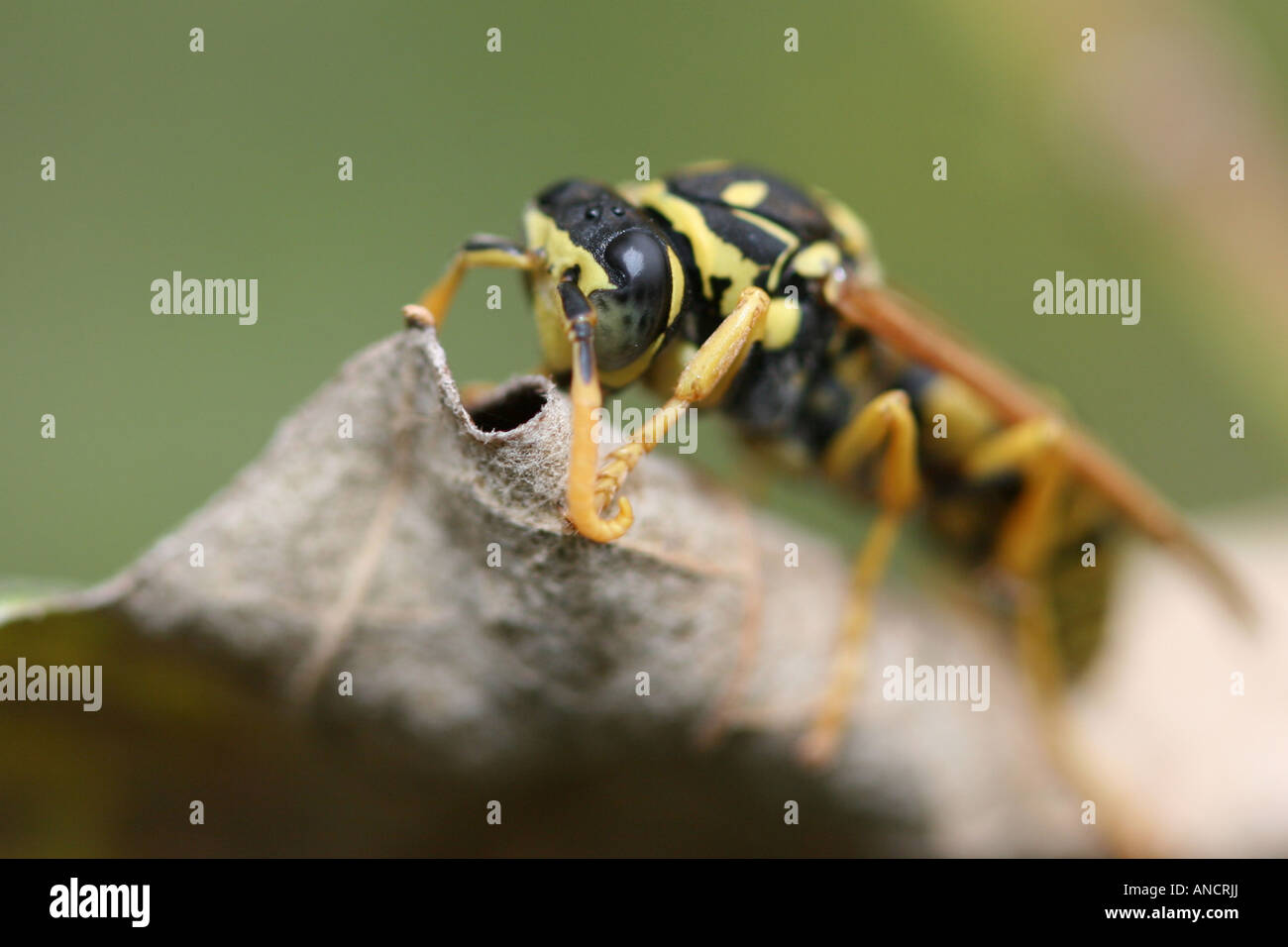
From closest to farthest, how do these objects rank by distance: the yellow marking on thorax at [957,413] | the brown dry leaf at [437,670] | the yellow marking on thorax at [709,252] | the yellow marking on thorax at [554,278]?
the brown dry leaf at [437,670] → the yellow marking on thorax at [554,278] → the yellow marking on thorax at [709,252] → the yellow marking on thorax at [957,413]

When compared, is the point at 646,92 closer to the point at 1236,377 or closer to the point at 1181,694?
the point at 1236,377

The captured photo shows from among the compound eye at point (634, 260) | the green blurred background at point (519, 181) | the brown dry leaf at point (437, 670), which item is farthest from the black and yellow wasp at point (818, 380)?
the green blurred background at point (519, 181)

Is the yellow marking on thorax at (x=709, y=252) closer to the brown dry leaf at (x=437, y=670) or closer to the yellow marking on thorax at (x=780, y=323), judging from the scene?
the yellow marking on thorax at (x=780, y=323)

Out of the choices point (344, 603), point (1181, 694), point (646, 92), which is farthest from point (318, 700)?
point (646, 92)

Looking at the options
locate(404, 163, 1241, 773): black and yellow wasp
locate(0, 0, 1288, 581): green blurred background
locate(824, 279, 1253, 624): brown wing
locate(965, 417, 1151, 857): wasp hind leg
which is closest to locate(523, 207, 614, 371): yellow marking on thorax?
locate(404, 163, 1241, 773): black and yellow wasp

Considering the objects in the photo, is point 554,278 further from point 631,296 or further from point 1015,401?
point 1015,401

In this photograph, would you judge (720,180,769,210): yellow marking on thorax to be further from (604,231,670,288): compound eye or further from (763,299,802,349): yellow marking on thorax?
(604,231,670,288): compound eye

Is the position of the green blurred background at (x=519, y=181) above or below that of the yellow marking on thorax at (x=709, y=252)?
above

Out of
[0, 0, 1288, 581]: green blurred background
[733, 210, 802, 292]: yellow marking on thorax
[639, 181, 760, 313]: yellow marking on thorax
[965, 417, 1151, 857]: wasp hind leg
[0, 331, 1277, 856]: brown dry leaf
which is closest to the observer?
[0, 331, 1277, 856]: brown dry leaf
